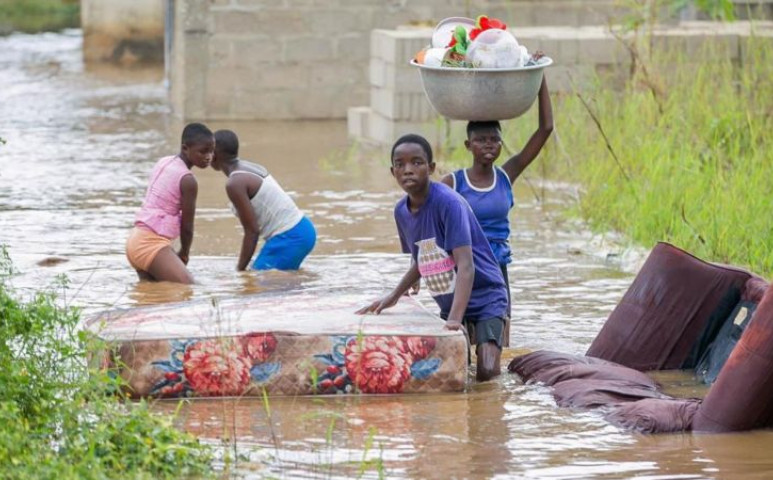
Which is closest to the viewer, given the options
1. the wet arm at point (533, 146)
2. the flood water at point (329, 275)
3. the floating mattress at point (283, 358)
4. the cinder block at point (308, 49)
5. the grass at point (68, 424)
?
the grass at point (68, 424)

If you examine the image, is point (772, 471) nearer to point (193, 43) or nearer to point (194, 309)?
point (194, 309)

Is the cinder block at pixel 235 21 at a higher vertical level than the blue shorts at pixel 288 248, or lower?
higher

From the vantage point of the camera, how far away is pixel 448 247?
6215 mm

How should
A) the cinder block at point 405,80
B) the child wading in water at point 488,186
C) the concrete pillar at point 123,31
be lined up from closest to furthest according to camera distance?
the child wading in water at point 488,186 < the cinder block at point 405,80 < the concrete pillar at point 123,31

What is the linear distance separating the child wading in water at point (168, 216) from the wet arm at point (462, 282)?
7.71ft

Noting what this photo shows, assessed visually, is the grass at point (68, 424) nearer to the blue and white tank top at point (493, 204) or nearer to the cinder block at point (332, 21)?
the blue and white tank top at point (493, 204)

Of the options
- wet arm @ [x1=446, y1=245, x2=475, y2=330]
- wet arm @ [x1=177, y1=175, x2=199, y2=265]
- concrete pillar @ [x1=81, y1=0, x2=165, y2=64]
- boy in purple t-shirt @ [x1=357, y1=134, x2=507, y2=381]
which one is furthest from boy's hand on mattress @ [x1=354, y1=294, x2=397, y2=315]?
concrete pillar @ [x1=81, y1=0, x2=165, y2=64]

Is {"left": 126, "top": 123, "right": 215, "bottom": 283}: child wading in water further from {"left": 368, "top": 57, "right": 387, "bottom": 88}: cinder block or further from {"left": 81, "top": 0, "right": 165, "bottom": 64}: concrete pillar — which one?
{"left": 81, "top": 0, "right": 165, "bottom": 64}: concrete pillar

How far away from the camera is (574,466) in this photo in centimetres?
509

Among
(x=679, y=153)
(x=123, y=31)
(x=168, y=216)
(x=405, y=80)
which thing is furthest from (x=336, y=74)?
(x=168, y=216)

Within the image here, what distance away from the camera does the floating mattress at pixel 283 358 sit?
5.89 meters

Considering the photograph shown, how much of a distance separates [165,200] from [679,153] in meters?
3.87

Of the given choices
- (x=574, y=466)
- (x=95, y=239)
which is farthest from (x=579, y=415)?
(x=95, y=239)

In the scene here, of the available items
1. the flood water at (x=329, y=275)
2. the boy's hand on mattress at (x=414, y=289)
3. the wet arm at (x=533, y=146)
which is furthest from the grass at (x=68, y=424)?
the wet arm at (x=533, y=146)
